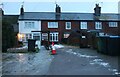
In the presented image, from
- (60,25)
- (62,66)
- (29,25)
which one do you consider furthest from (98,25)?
(62,66)

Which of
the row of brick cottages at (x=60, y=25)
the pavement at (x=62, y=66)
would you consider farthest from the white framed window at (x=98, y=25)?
the pavement at (x=62, y=66)

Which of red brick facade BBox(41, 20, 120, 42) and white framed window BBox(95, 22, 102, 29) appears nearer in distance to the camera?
red brick facade BBox(41, 20, 120, 42)

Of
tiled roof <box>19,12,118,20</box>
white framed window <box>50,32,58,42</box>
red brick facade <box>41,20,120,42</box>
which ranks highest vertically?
tiled roof <box>19,12,118,20</box>

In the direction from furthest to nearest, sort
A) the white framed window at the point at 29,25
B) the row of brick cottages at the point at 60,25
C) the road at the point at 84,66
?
the white framed window at the point at 29,25 < the row of brick cottages at the point at 60,25 < the road at the point at 84,66

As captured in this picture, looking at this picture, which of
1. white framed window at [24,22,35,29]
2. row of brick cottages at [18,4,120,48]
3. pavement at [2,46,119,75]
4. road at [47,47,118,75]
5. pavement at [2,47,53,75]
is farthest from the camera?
white framed window at [24,22,35,29]

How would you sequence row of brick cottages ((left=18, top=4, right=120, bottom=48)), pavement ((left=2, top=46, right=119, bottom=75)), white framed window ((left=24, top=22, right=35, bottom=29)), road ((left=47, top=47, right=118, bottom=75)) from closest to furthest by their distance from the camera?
1. road ((left=47, top=47, right=118, bottom=75))
2. pavement ((left=2, top=46, right=119, bottom=75))
3. row of brick cottages ((left=18, top=4, right=120, bottom=48))
4. white framed window ((left=24, top=22, right=35, bottom=29))

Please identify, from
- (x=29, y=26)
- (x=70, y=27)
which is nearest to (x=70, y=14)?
(x=70, y=27)

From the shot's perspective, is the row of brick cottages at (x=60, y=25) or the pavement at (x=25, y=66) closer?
the pavement at (x=25, y=66)

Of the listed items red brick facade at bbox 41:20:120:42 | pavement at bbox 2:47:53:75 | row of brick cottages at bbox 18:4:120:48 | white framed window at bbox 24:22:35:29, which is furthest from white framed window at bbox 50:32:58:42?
pavement at bbox 2:47:53:75

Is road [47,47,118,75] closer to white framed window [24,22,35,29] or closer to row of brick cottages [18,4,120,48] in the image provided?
row of brick cottages [18,4,120,48]

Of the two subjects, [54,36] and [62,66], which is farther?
[54,36]

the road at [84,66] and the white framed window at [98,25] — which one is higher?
the white framed window at [98,25]

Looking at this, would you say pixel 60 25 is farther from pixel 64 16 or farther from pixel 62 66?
pixel 62 66

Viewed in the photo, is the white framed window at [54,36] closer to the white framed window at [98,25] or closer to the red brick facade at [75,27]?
the red brick facade at [75,27]
